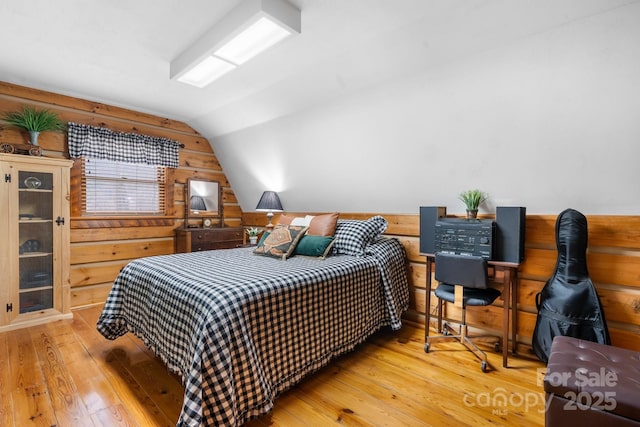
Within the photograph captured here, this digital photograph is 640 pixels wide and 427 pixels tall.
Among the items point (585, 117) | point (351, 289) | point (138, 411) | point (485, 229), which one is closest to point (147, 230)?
point (138, 411)

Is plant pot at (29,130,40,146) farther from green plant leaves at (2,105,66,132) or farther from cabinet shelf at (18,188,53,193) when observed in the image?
cabinet shelf at (18,188,53,193)

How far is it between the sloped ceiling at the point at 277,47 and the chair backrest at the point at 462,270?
1.45 metres

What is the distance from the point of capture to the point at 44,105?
11.3 feet

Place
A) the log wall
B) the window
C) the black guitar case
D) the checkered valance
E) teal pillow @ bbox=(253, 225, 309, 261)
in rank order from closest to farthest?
the black guitar case < the log wall < teal pillow @ bbox=(253, 225, 309, 261) < the checkered valance < the window

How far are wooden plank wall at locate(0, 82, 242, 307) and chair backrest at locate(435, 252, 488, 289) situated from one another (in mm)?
3643

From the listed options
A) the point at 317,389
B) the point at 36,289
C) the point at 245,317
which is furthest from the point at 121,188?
the point at 317,389

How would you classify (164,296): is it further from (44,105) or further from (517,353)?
(44,105)

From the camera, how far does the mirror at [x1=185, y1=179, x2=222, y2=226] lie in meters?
4.58

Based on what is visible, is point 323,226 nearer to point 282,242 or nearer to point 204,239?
point 282,242

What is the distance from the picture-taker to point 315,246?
284cm

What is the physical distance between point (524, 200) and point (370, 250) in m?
1.29

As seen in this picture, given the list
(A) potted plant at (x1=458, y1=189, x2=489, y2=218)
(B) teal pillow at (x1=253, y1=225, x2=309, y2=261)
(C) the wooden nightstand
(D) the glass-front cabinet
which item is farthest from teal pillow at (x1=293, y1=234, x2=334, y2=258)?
(D) the glass-front cabinet

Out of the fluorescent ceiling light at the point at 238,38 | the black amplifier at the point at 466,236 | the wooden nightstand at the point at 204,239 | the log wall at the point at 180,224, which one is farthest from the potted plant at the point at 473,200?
the wooden nightstand at the point at 204,239

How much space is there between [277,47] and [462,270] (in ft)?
7.01
